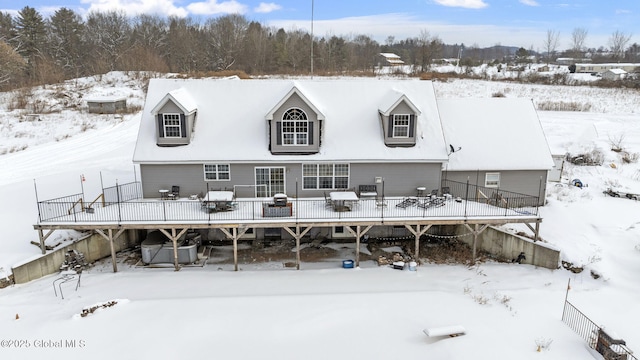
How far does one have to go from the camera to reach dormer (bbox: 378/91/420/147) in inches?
800

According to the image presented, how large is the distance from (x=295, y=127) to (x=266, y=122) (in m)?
1.66

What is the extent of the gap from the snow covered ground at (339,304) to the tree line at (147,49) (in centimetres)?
4562

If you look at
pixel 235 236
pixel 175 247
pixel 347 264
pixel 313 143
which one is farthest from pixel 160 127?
pixel 347 264

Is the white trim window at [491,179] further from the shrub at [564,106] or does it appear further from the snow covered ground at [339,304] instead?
the shrub at [564,106]

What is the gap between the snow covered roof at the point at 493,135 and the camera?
21625 mm

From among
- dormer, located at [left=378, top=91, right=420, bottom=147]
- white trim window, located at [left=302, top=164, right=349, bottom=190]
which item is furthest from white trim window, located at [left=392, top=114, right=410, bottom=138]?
white trim window, located at [left=302, top=164, right=349, bottom=190]

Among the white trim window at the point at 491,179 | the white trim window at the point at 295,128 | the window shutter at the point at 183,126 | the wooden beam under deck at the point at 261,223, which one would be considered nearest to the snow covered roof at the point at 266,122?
the window shutter at the point at 183,126

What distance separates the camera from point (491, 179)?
21.9 metres

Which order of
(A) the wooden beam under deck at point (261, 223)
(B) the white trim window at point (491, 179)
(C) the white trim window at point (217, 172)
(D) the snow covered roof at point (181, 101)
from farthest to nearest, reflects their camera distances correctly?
(B) the white trim window at point (491, 179)
(C) the white trim window at point (217, 172)
(D) the snow covered roof at point (181, 101)
(A) the wooden beam under deck at point (261, 223)

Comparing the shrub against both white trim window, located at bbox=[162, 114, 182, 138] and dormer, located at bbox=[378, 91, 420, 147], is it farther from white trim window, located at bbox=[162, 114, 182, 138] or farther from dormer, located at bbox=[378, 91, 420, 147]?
white trim window, located at bbox=[162, 114, 182, 138]

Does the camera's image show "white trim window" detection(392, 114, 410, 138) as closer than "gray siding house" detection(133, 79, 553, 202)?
No

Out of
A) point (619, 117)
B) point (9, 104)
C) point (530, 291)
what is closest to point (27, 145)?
point (9, 104)

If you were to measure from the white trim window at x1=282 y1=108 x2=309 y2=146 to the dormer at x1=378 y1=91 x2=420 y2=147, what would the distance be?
382 cm

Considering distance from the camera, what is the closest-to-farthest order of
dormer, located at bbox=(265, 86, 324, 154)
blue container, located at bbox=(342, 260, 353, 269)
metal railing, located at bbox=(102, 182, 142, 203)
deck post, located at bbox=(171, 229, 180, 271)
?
deck post, located at bbox=(171, 229, 180, 271) → blue container, located at bbox=(342, 260, 353, 269) → dormer, located at bbox=(265, 86, 324, 154) → metal railing, located at bbox=(102, 182, 142, 203)
